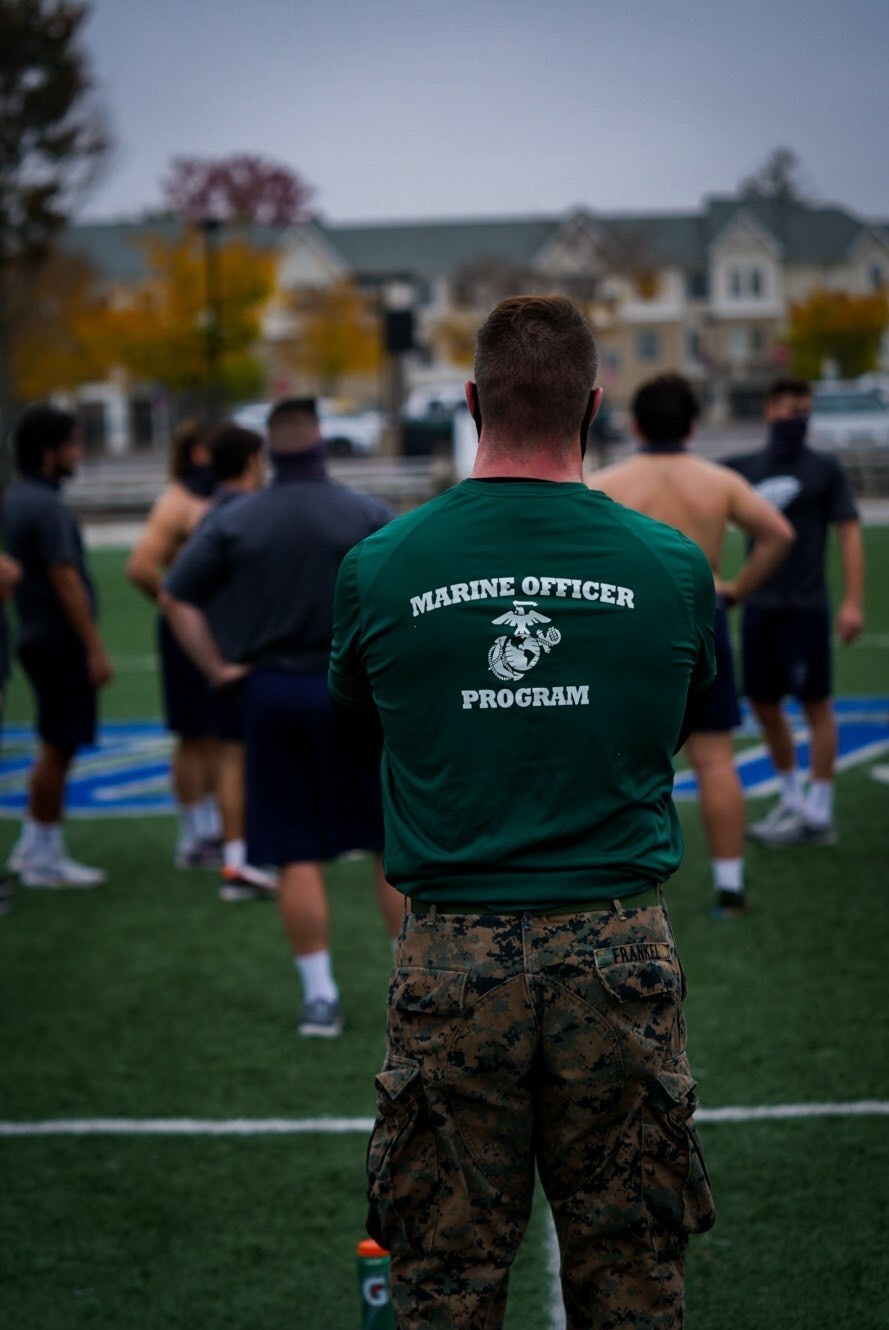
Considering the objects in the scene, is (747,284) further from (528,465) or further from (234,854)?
(528,465)

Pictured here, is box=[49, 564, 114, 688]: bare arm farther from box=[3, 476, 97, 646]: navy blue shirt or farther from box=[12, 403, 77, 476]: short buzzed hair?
box=[12, 403, 77, 476]: short buzzed hair

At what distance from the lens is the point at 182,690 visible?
8125 mm

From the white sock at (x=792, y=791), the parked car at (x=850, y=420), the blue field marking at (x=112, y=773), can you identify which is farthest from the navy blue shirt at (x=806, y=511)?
the parked car at (x=850, y=420)

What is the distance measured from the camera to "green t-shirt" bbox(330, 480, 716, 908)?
2.57m

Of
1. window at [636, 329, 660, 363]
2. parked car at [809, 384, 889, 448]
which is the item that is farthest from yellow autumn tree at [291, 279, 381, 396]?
parked car at [809, 384, 889, 448]

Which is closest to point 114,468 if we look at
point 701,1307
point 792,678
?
point 792,678

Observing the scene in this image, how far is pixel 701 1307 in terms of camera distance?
381 centimetres

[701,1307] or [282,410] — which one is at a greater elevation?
[282,410]

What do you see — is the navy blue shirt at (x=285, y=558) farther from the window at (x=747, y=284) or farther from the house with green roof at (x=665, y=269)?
the window at (x=747, y=284)

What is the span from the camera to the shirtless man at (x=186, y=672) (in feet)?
25.5

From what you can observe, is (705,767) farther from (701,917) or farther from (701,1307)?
(701,1307)

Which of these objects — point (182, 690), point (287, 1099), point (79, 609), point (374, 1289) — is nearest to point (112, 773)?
point (182, 690)

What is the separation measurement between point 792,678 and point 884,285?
71055 mm

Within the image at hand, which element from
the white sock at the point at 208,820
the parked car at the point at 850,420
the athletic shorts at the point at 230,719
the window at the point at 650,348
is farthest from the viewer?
the window at the point at 650,348
